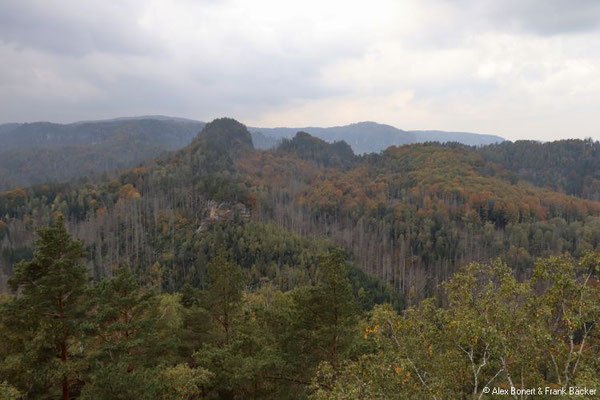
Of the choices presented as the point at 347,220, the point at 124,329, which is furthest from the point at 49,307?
the point at 347,220

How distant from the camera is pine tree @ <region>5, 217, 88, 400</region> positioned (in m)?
17.2

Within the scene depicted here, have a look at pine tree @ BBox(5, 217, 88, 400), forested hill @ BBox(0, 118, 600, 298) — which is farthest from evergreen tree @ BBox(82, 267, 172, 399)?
forested hill @ BBox(0, 118, 600, 298)

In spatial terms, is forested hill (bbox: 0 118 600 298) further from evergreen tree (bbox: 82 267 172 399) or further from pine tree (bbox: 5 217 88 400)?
pine tree (bbox: 5 217 88 400)

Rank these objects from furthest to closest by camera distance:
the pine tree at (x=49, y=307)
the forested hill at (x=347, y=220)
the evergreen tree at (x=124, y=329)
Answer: the forested hill at (x=347, y=220), the evergreen tree at (x=124, y=329), the pine tree at (x=49, y=307)

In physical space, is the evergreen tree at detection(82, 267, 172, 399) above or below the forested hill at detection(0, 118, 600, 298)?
above

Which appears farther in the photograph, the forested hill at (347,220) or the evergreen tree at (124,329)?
the forested hill at (347,220)

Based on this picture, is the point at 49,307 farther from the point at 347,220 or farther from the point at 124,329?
the point at 347,220

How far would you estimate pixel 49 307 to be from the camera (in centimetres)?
1809

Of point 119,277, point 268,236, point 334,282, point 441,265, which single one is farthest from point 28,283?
point 441,265

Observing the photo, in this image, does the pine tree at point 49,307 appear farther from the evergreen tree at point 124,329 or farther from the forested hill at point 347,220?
the forested hill at point 347,220

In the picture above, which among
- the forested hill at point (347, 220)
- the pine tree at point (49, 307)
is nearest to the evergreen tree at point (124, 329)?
the pine tree at point (49, 307)

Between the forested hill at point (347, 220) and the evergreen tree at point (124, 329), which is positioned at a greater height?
the evergreen tree at point (124, 329)

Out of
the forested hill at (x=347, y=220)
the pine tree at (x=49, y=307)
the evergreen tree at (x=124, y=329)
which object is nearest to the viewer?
the pine tree at (x=49, y=307)

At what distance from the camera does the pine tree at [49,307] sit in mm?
17219
